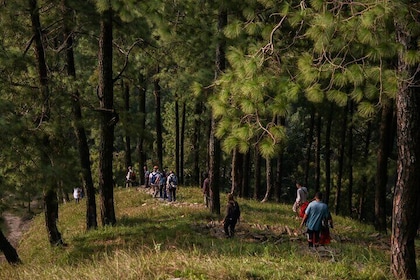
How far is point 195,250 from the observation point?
8.06m

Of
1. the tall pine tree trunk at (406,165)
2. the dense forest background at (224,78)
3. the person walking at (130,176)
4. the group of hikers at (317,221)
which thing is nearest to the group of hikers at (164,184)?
the dense forest background at (224,78)

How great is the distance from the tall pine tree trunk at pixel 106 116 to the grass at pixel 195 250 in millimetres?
1085

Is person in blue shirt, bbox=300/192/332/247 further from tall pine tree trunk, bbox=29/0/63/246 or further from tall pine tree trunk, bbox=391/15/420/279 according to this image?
tall pine tree trunk, bbox=29/0/63/246

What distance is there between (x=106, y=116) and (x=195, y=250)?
7843 mm

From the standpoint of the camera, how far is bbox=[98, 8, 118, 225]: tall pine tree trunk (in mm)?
14445

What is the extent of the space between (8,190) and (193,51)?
29.3 ft

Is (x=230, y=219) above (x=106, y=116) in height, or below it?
below

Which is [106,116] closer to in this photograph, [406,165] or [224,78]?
[224,78]

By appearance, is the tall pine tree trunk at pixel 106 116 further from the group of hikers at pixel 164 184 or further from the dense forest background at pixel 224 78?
the group of hikers at pixel 164 184

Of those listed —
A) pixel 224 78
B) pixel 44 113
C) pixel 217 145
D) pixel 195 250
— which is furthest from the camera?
pixel 217 145

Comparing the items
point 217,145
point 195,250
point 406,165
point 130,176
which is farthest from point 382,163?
point 130,176

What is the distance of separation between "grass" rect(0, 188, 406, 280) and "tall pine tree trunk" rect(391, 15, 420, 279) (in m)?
0.45

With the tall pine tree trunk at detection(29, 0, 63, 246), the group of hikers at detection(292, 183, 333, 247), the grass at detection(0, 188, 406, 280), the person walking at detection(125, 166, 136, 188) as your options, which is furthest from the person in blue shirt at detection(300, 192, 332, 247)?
the person walking at detection(125, 166, 136, 188)

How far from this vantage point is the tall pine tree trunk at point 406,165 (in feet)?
25.1
